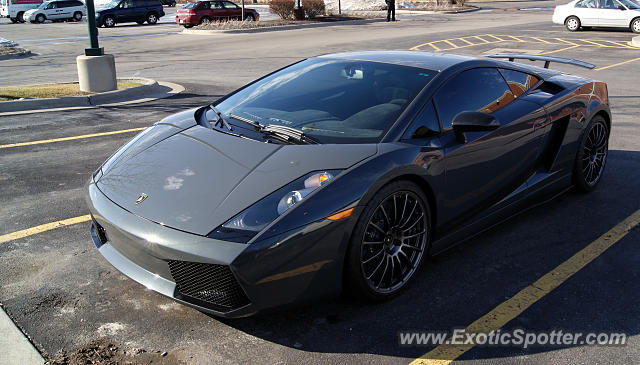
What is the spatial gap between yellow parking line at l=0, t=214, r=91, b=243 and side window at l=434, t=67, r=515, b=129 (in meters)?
3.01

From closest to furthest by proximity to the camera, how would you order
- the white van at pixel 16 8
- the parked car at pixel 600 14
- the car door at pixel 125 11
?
1. the parked car at pixel 600 14
2. the car door at pixel 125 11
3. the white van at pixel 16 8

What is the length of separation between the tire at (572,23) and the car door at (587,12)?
0.69ft

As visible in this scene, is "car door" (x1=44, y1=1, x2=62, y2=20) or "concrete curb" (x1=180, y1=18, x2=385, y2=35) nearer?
"concrete curb" (x1=180, y1=18, x2=385, y2=35)

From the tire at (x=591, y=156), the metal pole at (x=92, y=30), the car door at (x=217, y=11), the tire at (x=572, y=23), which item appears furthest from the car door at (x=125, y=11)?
the tire at (x=591, y=156)

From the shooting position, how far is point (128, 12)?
3519 centimetres

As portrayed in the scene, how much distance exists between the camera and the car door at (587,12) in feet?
82.3

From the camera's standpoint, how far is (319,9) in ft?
111

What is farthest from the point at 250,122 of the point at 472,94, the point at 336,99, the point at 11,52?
the point at 11,52

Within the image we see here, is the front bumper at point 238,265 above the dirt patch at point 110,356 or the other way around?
above

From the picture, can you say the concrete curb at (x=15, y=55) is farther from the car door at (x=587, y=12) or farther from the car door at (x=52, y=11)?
the car door at (x=587, y=12)

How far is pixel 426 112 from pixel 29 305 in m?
2.74

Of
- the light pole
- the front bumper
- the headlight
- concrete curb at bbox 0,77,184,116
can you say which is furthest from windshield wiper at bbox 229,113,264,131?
the light pole

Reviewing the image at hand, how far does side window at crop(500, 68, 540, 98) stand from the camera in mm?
4613

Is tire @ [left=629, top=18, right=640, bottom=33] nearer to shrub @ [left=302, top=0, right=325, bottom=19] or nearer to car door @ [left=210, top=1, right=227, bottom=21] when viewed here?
shrub @ [left=302, top=0, right=325, bottom=19]
